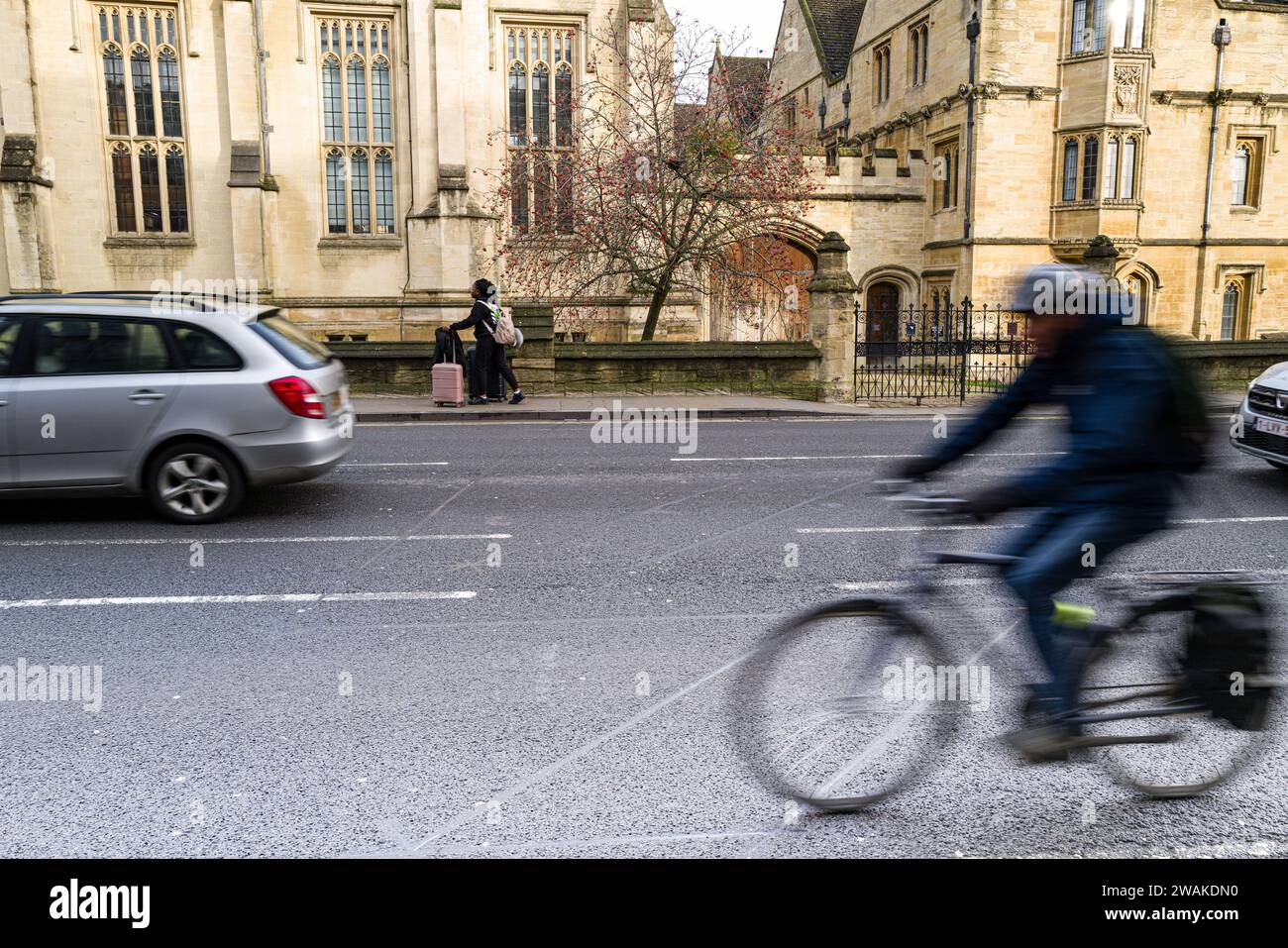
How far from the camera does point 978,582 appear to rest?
20.5 ft

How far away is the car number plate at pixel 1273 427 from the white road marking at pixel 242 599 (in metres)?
7.75

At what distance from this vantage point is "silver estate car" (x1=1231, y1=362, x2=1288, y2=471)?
9.02 metres

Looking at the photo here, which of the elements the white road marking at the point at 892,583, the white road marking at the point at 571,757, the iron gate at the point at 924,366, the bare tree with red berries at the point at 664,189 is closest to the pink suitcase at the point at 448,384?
the bare tree with red berries at the point at 664,189

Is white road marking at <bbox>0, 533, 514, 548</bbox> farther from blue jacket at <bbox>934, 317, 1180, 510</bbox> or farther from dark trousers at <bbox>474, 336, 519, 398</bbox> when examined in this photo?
dark trousers at <bbox>474, 336, 519, 398</bbox>

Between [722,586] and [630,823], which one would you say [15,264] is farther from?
[630,823]

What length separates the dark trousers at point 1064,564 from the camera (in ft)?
10.7

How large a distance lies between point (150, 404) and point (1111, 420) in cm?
707

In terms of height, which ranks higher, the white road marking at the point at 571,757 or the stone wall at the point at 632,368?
the stone wall at the point at 632,368

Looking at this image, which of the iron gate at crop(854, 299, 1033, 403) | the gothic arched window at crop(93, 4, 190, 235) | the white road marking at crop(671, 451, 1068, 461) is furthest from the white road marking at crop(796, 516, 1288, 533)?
the gothic arched window at crop(93, 4, 190, 235)

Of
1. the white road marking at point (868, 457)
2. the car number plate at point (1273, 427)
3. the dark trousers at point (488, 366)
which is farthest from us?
the dark trousers at point (488, 366)

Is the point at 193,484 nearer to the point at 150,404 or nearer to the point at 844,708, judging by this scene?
the point at 150,404

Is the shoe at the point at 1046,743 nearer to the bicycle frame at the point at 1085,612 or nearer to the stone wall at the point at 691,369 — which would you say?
the bicycle frame at the point at 1085,612
